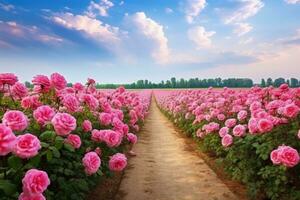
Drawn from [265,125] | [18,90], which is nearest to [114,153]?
[18,90]

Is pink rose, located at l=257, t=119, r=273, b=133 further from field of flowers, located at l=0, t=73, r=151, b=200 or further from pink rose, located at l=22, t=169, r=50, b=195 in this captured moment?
pink rose, located at l=22, t=169, r=50, b=195

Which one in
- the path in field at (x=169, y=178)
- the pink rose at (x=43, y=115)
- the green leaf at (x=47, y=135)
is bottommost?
the path in field at (x=169, y=178)

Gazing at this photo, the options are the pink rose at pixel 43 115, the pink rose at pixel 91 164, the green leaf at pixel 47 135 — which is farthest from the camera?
the pink rose at pixel 91 164

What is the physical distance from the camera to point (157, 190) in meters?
6.59

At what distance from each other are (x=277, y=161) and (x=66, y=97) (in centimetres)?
270

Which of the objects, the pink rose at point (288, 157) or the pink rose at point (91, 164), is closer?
the pink rose at point (91, 164)

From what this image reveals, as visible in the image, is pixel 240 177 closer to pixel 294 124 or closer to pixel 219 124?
pixel 294 124

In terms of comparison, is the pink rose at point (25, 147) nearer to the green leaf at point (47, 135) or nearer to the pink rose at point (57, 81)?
the green leaf at point (47, 135)

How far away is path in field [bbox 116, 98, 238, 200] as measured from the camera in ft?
20.7

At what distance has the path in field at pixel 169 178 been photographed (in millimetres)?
6301

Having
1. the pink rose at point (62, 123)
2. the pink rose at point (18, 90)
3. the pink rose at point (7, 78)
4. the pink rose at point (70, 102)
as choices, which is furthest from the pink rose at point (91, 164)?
the pink rose at point (18, 90)

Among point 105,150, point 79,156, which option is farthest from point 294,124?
point 79,156

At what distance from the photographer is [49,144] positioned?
3.60m

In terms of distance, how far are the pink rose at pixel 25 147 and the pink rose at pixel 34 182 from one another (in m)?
0.14
